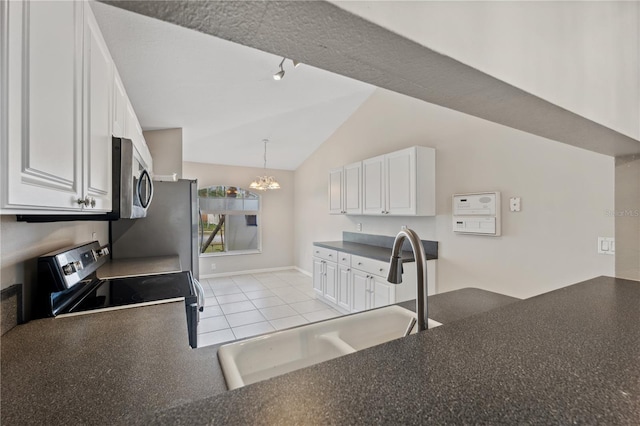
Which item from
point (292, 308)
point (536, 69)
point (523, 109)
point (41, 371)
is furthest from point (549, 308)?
point (292, 308)

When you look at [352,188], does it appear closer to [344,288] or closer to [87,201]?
[344,288]

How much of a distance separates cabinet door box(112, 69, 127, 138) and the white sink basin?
4.41 ft

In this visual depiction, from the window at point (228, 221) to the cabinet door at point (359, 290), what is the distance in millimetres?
3315

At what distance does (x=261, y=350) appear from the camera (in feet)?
3.73

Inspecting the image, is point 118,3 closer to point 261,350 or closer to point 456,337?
point 456,337

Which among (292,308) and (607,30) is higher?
(607,30)

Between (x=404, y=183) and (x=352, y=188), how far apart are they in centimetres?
106

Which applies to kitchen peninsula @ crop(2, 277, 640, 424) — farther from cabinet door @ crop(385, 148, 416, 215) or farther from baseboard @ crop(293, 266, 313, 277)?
baseboard @ crop(293, 266, 313, 277)

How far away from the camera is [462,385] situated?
21.4 inches

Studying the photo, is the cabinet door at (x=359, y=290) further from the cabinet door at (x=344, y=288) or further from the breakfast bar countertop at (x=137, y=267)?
the breakfast bar countertop at (x=137, y=267)

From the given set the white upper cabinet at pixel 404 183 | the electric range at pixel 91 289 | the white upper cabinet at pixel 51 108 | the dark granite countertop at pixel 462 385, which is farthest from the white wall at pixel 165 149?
the dark granite countertop at pixel 462 385

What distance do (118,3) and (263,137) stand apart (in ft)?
15.8

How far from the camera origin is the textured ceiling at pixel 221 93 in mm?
2014

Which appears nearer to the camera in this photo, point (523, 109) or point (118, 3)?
point (118, 3)
